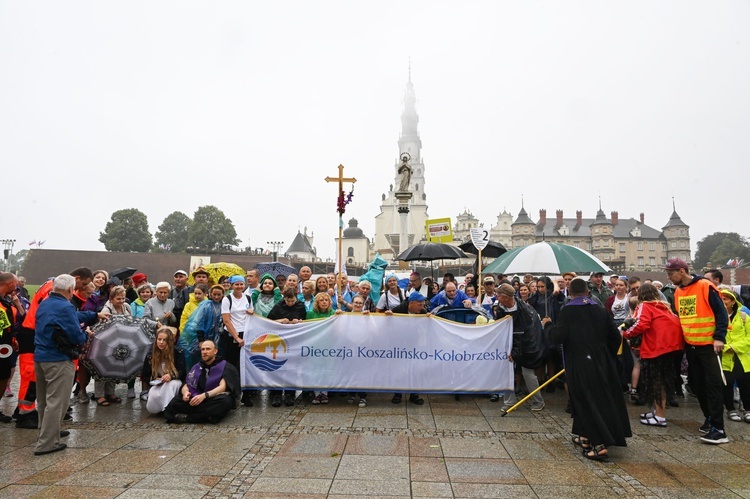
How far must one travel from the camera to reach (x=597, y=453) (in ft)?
15.6

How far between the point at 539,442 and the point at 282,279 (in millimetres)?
5234

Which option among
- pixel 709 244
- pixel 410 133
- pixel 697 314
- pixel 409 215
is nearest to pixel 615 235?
pixel 709 244

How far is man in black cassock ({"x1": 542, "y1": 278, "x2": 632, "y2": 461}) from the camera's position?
4828 millimetres

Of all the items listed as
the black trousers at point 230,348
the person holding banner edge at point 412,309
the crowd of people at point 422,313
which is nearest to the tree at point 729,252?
the crowd of people at point 422,313

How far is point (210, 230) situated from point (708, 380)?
89.1 metres

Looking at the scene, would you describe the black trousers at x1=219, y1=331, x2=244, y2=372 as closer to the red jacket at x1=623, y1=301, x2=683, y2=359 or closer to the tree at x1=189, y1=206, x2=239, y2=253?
the red jacket at x1=623, y1=301, x2=683, y2=359

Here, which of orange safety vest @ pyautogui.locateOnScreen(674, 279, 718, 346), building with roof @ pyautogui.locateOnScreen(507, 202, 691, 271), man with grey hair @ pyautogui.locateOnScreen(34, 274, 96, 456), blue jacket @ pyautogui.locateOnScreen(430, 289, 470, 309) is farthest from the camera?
building with roof @ pyautogui.locateOnScreen(507, 202, 691, 271)

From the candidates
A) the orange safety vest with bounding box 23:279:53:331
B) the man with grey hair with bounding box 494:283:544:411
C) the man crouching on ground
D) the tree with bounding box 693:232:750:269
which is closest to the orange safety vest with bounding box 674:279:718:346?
the man with grey hair with bounding box 494:283:544:411

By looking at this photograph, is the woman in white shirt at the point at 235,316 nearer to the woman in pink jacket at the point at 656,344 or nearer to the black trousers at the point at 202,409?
the black trousers at the point at 202,409

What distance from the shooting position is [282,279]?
29.1ft

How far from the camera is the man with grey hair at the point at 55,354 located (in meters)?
4.84

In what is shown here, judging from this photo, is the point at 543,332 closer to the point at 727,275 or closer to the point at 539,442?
the point at 539,442

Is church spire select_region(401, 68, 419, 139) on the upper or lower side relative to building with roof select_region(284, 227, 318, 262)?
upper

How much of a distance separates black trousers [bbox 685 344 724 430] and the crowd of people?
0.04ft
